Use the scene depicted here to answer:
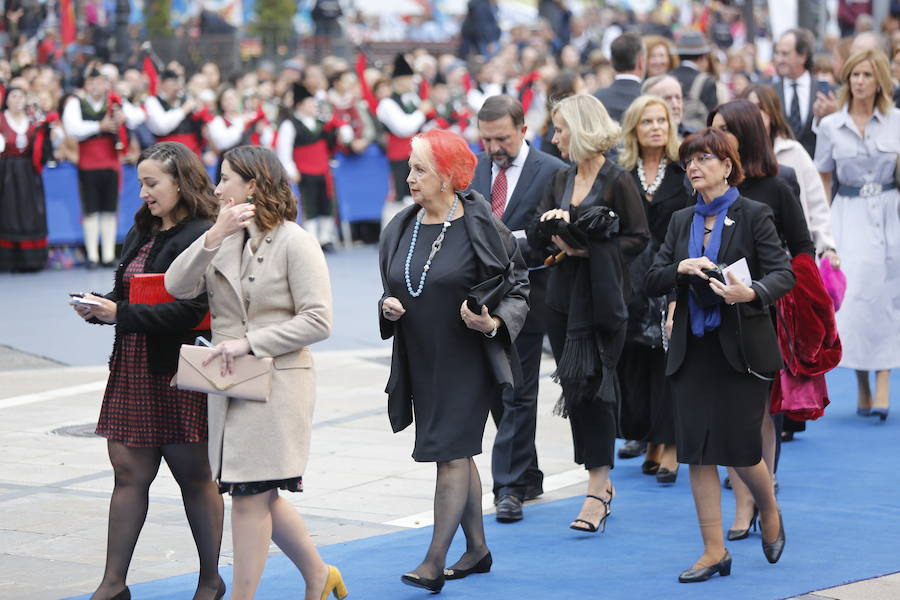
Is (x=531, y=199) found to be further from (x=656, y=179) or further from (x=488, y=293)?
(x=488, y=293)

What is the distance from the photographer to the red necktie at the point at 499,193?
25.0 ft

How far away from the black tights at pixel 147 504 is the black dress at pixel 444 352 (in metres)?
0.86

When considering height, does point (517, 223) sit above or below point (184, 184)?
below

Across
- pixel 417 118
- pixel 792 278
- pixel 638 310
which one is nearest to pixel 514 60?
pixel 417 118

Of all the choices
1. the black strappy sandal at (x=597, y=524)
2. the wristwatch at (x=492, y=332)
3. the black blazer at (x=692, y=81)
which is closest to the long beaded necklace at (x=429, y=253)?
the wristwatch at (x=492, y=332)

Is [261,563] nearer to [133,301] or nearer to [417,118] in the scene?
[133,301]

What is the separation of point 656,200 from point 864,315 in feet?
9.23

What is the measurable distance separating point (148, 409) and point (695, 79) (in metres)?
6.40

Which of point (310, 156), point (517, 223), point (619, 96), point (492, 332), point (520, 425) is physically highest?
point (619, 96)

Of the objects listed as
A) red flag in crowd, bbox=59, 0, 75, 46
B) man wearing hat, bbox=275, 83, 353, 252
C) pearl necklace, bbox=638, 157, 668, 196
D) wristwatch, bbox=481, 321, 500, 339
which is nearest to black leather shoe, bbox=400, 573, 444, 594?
wristwatch, bbox=481, 321, 500, 339

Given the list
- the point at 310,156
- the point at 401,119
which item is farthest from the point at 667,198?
the point at 401,119

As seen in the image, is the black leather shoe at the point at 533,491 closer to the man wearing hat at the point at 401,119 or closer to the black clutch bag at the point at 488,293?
the black clutch bag at the point at 488,293

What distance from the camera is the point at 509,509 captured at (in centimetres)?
736

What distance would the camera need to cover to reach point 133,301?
5633mm
